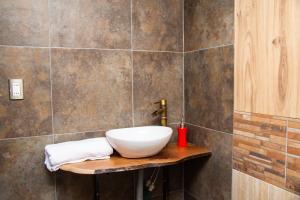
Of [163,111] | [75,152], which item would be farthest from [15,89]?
[163,111]

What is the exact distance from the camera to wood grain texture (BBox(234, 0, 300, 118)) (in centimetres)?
117

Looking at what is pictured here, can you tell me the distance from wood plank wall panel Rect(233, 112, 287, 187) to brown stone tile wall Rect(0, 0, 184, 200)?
→ 60cm

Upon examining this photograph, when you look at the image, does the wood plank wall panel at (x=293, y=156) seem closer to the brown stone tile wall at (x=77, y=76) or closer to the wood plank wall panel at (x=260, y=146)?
the wood plank wall panel at (x=260, y=146)

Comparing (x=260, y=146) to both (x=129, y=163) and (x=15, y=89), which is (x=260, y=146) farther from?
(x=15, y=89)

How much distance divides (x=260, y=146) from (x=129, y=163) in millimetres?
692

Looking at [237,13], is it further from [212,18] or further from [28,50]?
[28,50]

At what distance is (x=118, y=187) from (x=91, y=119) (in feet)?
1.67

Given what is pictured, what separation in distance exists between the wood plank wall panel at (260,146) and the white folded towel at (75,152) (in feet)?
2.41

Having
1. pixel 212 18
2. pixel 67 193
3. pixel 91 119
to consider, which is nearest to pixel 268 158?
pixel 212 18

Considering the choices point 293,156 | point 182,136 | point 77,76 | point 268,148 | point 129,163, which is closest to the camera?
point 293,156

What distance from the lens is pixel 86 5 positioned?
1646 millimetres

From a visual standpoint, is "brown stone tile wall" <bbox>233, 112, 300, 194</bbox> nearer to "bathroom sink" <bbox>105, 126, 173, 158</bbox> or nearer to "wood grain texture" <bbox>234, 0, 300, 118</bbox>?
"wood grain texture" <bbox>234, 0, 300, 118</bbox>

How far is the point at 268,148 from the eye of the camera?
132 centimetres

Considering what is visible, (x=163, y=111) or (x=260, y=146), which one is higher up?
(x=163, y=111)
